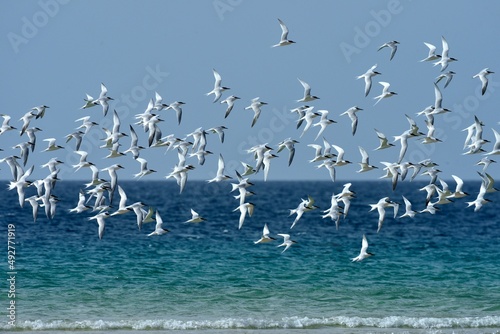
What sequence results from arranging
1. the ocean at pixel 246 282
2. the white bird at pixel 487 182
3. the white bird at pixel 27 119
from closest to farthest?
1. the ocean at pixel 246 282
2. the white bird at pixel 487 182
3. the white bird at pixel 27 119

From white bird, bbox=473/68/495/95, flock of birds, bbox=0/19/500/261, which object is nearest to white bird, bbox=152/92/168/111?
flock of birds, bbox=0/19/500/261

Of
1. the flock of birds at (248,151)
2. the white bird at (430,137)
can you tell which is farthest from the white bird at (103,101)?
the white bird at (430,137)

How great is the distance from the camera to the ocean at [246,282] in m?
30.3

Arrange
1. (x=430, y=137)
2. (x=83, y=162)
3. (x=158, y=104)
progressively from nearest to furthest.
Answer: (x=83, y=162) → (x=430, y=137) → (x=158, y=104)

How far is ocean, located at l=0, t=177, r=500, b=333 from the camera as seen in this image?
30281 mm

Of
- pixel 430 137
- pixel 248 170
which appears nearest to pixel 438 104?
pixel 430 137

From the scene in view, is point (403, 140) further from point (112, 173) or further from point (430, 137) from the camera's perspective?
point (112, 173)

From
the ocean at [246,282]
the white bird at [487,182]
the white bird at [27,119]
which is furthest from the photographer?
the white bird at [27,119]

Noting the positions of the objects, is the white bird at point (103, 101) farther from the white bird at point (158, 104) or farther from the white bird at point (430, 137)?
the white bird at point (430, 137)

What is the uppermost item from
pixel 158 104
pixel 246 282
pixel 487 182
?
pixel 158 104

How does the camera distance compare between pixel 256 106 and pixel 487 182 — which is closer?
pixel 487 182

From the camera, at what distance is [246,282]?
38406 mm

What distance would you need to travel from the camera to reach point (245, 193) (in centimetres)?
3794

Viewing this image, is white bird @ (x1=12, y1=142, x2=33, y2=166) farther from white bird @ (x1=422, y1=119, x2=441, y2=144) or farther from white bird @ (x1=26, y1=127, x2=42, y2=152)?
white bird @ (x1=422, y1=119, x2=441, y2=144)
